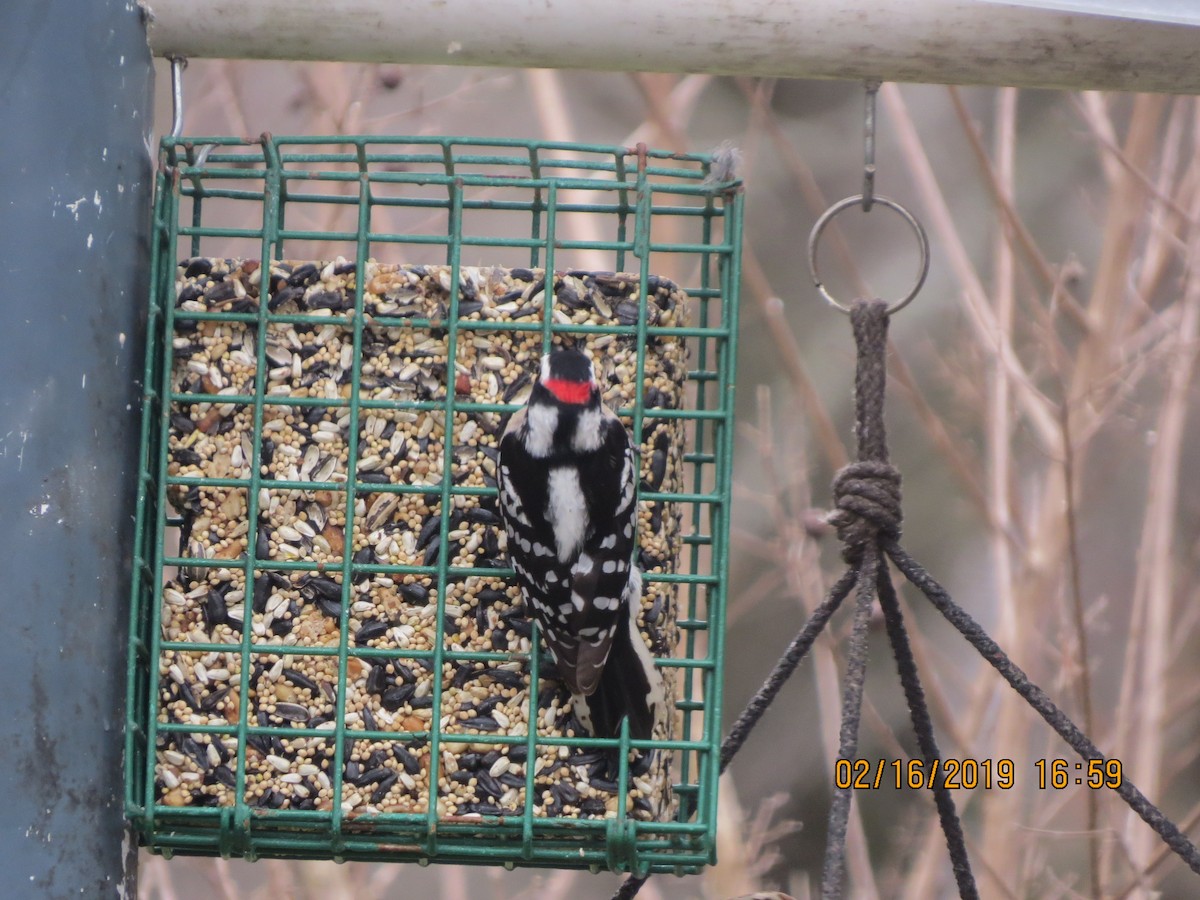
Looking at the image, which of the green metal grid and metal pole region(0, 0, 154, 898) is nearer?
metal pole region(0, 0, 154, 898)

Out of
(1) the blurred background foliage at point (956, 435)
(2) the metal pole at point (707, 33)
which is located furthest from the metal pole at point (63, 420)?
(1) the blurred background foliage at point (956, 435)

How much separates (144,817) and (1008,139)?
13.7 feet

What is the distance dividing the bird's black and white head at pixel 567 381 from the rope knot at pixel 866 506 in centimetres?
53

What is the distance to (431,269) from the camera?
2.98 m

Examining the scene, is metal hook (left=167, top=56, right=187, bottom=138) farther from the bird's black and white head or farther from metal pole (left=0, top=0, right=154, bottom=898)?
the bird's black and white head

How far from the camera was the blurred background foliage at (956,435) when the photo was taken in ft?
16.5

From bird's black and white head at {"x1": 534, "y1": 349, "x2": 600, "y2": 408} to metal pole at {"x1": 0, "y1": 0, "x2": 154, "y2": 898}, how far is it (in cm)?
83

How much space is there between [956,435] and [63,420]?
392 centimetres

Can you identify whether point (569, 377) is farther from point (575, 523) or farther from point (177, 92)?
point (177, 92)

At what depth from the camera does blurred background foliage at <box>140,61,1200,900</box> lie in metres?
5.02

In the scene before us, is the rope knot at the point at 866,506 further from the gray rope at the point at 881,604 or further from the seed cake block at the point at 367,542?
the seed cake block at the point at 367,542

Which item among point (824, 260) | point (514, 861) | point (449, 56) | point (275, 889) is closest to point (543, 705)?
point (514, 861)

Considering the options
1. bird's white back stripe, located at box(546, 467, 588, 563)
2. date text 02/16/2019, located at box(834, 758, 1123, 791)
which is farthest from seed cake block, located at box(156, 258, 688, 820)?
date text 02/16/2019, located at box(834, 758, 1123, 791)

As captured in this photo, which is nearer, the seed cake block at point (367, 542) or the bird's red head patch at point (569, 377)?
the bird's red head patch at point (569, 377)
